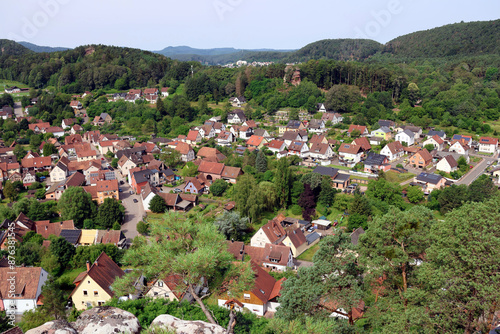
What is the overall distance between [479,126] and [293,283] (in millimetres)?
38800

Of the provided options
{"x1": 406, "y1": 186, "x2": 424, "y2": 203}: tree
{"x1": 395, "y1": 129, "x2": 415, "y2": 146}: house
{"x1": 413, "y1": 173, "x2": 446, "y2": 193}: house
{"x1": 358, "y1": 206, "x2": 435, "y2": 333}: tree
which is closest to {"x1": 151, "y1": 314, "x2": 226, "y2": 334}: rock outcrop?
{"x1": 358, "y1": 206, "x2": 435, "y2": 333}: tree

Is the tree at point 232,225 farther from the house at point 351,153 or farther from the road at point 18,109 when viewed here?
the road at point 18,109

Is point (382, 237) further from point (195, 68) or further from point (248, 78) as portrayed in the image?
point (195, 68)

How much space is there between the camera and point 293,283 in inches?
448

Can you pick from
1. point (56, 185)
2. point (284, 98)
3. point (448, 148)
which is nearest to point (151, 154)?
point (56, 185)

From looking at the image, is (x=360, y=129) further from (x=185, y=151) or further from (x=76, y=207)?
(x=76, y=207)

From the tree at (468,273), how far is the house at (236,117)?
136 feet

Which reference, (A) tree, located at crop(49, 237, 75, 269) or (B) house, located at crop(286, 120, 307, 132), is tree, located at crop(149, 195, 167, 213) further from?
(B) house, located at crop(286, 120, 307, 132)

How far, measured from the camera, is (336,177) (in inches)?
1145

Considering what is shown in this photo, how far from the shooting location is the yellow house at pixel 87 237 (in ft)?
71.0

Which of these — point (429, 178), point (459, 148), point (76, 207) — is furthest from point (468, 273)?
point (459, 148)

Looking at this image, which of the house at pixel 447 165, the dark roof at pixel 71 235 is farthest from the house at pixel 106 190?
the house at pixel 447 165

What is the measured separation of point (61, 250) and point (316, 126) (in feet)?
102

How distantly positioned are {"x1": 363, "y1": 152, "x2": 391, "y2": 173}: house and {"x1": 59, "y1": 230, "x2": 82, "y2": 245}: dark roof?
23715 millimetres
